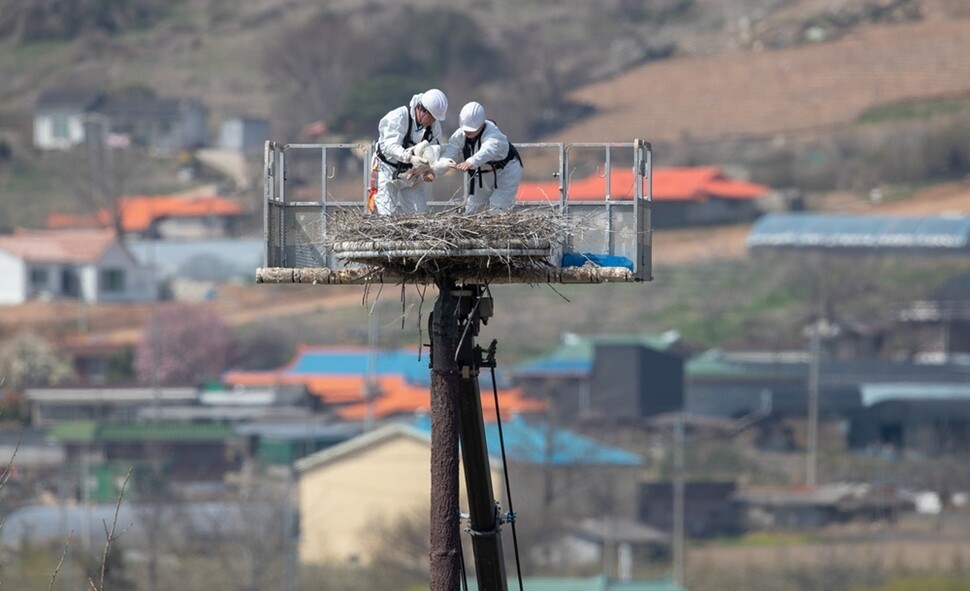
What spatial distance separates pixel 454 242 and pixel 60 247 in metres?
81.7

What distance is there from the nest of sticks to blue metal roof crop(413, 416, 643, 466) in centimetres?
4317

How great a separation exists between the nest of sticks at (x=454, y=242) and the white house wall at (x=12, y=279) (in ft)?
257

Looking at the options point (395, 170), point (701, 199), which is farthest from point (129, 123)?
point (395, 170)

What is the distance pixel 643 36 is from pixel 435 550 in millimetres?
130632

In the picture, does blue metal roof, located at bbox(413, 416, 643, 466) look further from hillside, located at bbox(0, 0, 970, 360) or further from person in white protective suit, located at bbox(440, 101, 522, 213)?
person in white protective suit, located at bbox(440, 101, 522, 213)

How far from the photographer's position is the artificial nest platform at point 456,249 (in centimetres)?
1255

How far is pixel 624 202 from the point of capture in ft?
45.4

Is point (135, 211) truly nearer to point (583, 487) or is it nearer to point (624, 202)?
point (583, 487)

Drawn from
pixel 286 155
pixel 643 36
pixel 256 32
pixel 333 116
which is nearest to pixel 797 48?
pixel 643 36

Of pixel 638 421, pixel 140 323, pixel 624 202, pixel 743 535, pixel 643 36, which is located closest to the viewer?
pixel 624 202

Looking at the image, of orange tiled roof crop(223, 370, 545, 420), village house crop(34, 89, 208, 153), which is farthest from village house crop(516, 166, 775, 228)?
village house crop(34, 89, 208, 153)

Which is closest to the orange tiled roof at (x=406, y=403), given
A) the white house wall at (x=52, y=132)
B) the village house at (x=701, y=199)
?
the village house at (x=701, y=199)

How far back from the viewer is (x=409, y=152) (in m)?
13.2

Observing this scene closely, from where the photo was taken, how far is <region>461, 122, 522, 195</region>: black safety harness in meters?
13.5
